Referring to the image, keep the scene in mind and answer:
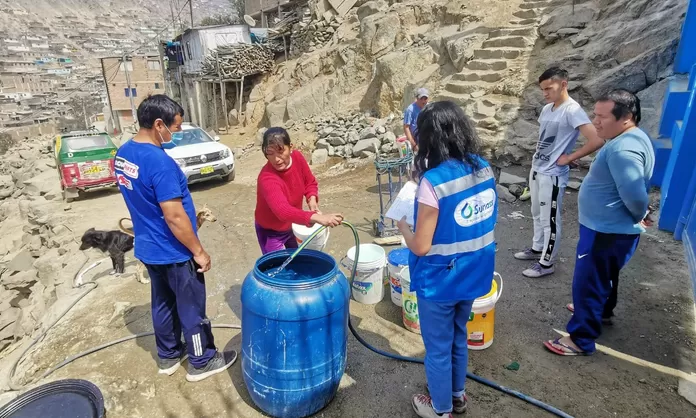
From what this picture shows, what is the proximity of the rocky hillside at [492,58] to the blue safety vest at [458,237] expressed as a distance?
5828 millimetres

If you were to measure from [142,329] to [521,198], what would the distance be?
18.3ft

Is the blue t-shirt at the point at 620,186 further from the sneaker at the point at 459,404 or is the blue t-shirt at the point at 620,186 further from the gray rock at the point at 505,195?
the gray rock at the point at 505,195

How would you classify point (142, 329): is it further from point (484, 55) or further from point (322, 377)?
point (484, 55)

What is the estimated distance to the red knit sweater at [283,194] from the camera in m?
2.96

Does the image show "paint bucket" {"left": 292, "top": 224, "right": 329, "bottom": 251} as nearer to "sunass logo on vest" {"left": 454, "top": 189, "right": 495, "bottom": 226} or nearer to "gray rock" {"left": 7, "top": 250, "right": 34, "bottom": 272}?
"sunass logo on vest" {"left": 454, "top": 189, "right": 495, "bottom": 226}

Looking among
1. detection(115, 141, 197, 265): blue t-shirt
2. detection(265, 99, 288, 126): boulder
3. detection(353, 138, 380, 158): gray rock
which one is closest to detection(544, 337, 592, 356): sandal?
detection(115, 141, 197, 265): blue t-shirt

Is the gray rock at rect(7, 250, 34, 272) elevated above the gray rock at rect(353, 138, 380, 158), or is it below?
below

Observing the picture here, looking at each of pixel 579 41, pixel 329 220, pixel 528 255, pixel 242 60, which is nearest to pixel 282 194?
A: pixel 329 220

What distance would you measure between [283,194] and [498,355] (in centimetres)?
211

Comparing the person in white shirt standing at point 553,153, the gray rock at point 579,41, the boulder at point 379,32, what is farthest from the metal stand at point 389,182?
the boulder at point 379,32

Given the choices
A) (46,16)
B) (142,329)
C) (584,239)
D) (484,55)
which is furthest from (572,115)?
(46,16)

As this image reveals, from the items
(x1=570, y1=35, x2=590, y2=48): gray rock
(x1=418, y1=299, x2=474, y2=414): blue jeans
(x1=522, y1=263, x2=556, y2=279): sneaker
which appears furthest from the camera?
(x1=570, y1=35, x2=590, y2=48): gray rock

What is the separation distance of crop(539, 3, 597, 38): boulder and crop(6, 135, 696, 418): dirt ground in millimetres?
5926

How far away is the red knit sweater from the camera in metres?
2.96
